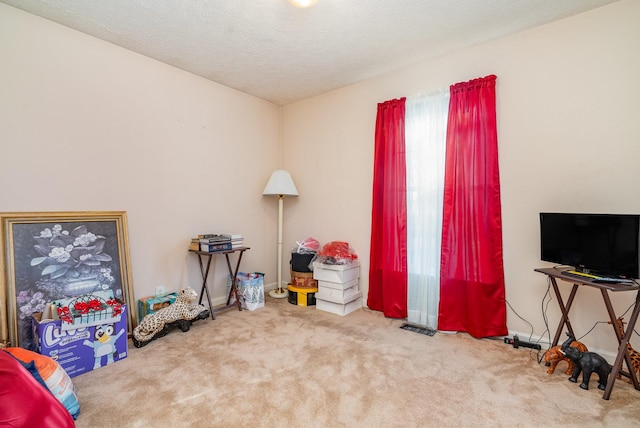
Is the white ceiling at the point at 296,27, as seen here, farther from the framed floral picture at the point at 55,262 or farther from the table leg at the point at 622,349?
the table leg at the point at 622,349

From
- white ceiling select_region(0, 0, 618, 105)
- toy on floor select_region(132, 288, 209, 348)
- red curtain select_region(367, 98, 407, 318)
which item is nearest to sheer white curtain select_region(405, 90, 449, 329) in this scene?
red curtain select_region(367, 98, 407, 318)

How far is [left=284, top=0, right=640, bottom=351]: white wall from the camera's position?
2102 mm

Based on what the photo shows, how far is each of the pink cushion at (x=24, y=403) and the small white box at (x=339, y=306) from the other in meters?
2.30

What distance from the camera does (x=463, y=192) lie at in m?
2.67

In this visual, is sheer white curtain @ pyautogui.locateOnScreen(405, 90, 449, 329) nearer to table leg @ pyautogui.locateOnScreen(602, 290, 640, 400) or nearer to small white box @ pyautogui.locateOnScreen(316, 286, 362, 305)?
small white box @ pyautogui.locateOnScreen(316, 286, 362, 305)

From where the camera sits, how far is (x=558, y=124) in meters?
2.33

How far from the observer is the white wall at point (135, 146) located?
2229 millimetres

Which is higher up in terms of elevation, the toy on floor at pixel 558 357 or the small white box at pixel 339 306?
the toy on floor at pixel 558 357

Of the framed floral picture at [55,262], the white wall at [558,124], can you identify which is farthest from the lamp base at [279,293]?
the white wall at [558,124]

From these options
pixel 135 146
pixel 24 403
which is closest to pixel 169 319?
pixel 24 403

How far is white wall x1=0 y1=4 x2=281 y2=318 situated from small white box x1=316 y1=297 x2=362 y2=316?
3.64 feet

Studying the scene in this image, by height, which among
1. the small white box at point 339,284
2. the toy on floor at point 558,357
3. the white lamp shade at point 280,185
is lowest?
the toy on floor at point 558,357

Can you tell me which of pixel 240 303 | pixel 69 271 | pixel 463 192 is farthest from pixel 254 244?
pixel 463 192

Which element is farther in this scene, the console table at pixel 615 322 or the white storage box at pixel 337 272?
the white storage box at pixel 337 272
